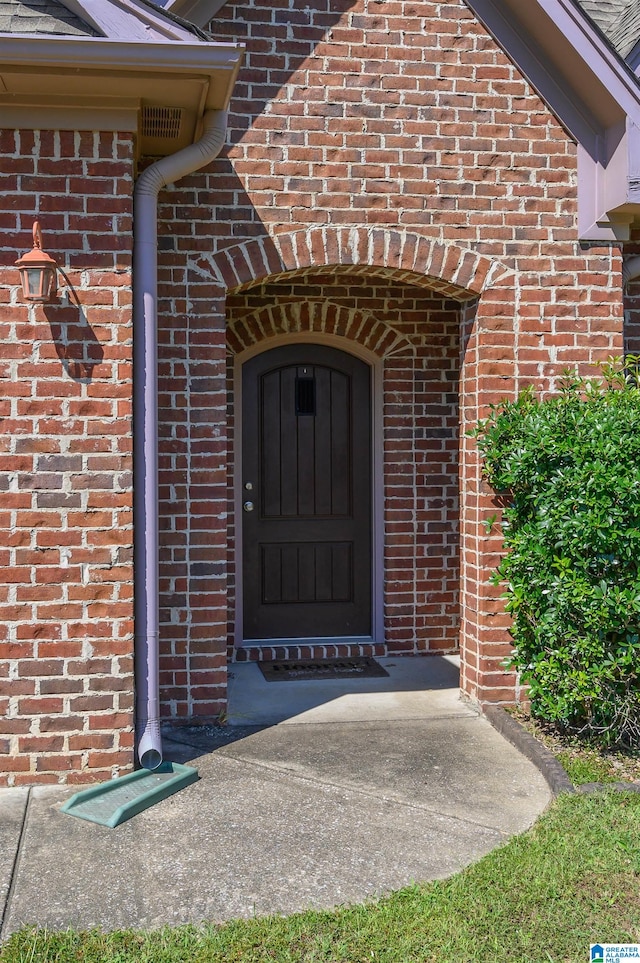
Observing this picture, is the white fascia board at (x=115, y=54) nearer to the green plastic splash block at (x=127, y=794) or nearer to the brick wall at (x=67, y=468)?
the brick wall at (x=67, y=468)

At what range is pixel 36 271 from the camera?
14.1 feet

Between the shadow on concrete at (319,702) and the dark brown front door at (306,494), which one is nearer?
the shadow on concrete at (319,702)

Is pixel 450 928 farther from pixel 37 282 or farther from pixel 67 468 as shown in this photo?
pixel 37 282

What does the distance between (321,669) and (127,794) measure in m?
2.53

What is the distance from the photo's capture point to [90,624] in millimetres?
4535

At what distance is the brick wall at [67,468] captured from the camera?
4477 mm

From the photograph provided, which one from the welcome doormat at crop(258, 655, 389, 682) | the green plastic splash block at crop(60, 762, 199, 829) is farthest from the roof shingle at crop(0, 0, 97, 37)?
the welcome doormat at crop(258, 655, 389, 682)

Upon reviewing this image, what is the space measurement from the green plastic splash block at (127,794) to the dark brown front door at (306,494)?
2.43m

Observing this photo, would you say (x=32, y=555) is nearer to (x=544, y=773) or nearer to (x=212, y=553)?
(x=212, y=553)

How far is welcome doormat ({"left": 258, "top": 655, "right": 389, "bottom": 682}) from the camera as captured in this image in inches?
255

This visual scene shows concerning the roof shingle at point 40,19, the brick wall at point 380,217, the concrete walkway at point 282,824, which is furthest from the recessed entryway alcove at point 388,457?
the roof shingle at point 40,19

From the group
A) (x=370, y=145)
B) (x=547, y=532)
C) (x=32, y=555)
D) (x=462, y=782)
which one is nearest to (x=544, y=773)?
(x=462, y=782)

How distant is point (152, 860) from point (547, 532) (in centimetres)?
257

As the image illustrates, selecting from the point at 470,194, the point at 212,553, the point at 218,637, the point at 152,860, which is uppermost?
the point at 470,194
